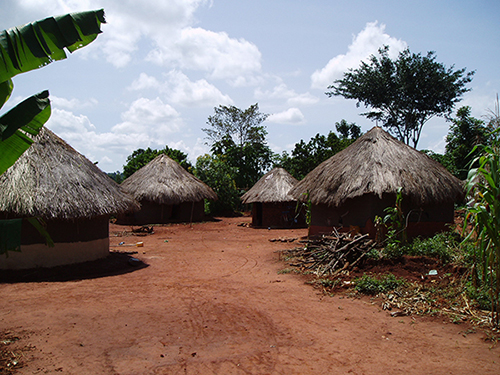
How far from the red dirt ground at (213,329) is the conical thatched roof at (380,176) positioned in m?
3.16

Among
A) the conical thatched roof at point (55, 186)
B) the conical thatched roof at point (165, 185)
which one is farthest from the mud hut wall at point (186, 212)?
the conical thatched roof at point (55, 186)

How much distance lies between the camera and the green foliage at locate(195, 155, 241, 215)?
86.7 ft

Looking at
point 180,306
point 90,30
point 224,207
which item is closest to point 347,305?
point 180,306

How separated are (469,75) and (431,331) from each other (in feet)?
75.1

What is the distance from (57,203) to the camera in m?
8.66

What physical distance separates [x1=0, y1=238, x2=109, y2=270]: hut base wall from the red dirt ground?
0.93 feet

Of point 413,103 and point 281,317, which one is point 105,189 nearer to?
point 281,317

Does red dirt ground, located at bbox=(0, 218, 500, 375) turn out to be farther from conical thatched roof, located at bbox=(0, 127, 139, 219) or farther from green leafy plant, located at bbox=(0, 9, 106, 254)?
green leafy plant, located at bbox=(0, 9, 106, 254)

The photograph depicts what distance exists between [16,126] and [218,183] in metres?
22.1

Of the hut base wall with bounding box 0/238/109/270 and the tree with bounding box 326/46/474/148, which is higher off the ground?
the tree with bounding box 326/46/474/148

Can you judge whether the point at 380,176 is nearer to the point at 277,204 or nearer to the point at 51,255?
the point at 51,255

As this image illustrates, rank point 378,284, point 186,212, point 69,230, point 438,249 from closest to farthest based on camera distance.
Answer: point 378,284
point 438,249
point 69,230
point 186,212

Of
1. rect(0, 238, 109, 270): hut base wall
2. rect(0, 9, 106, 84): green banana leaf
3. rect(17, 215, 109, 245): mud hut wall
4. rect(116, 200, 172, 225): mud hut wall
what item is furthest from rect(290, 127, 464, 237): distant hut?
rect(116, 200, 172, 225): mud hut wall

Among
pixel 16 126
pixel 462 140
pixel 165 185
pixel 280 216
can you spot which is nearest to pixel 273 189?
pixel 280 216
